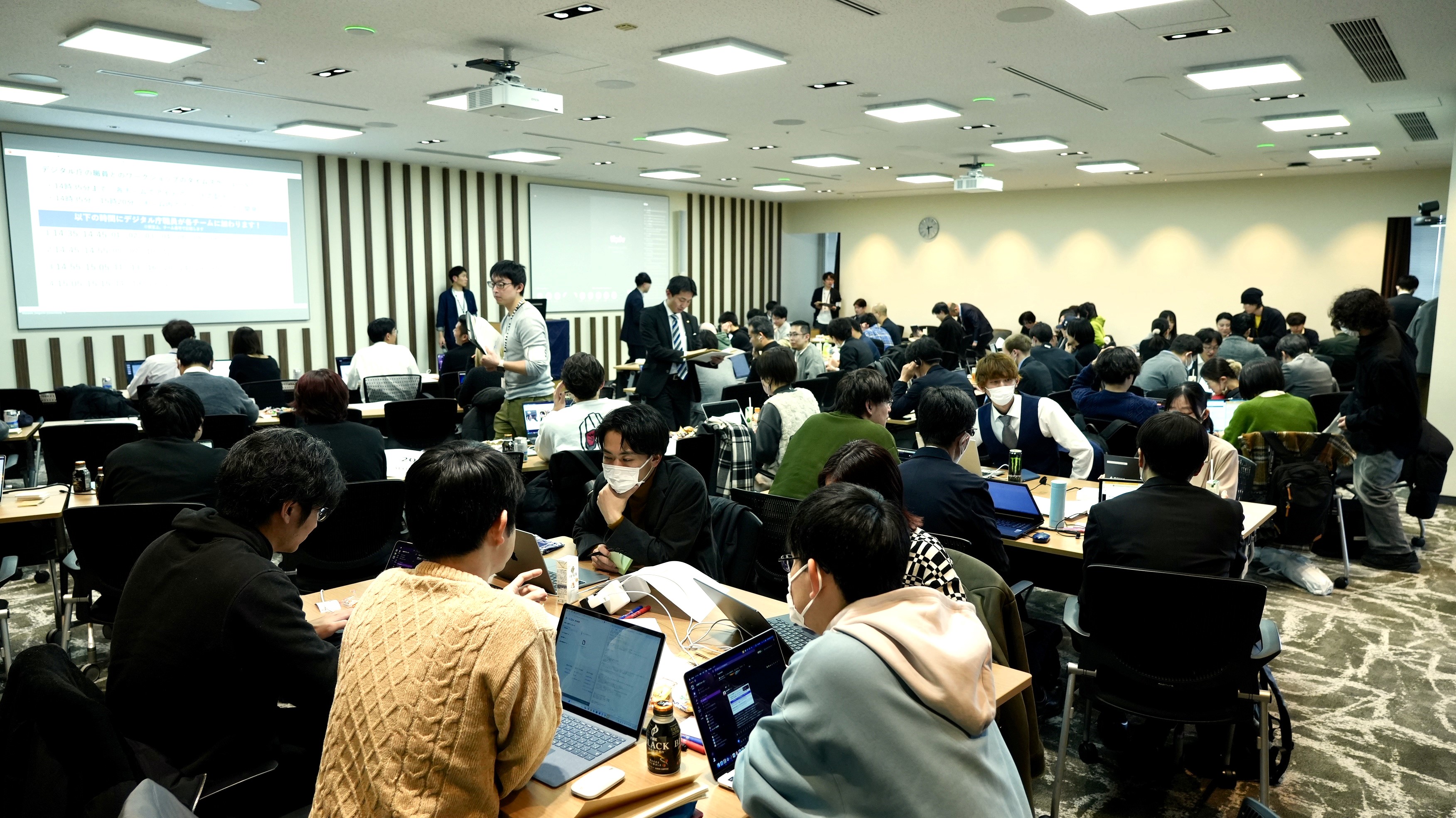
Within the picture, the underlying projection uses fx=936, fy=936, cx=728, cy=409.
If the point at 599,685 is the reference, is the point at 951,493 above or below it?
above

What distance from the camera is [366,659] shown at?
170cm

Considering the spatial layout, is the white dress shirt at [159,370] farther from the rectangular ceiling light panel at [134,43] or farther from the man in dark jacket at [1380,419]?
the man in dark jacket at [1380,419]

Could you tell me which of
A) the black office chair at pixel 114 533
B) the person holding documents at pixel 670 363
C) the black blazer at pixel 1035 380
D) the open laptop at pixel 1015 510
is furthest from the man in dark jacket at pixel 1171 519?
the person holding documents at pixel 670 363

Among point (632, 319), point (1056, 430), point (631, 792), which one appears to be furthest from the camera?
point (632, 319)

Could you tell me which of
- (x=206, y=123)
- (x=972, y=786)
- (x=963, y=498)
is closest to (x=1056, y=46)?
(x=963, y=498)

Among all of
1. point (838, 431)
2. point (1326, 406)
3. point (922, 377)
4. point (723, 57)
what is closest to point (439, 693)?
point (838, 431)

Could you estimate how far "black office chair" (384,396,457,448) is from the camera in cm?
643

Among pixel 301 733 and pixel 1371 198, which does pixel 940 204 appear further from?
pixel 301 733

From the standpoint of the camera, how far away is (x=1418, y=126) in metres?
8.50

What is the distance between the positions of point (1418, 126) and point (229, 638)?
33.6ft

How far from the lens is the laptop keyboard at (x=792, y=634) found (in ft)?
8.36

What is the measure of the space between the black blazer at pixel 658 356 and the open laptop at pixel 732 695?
538cm

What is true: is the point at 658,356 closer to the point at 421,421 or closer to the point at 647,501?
the point at 421,421

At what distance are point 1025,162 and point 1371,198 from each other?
5.32 meters
